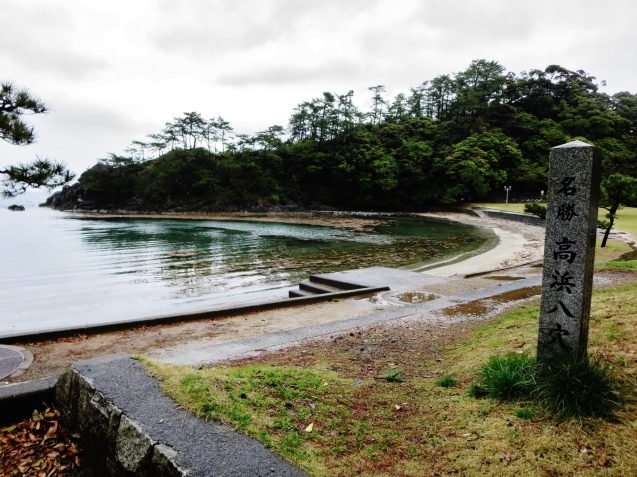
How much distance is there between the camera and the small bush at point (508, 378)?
332 centimetres

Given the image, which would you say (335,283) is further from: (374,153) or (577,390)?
(374,153)

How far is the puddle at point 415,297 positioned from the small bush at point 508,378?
5099mm

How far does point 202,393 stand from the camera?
9.93 feet

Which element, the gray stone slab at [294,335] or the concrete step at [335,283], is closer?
the gray stone slab at [294,335]

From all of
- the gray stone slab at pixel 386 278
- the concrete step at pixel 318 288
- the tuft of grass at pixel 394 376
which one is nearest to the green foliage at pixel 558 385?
the tuft of grass at pixel 394 376

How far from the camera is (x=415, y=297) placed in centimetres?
926

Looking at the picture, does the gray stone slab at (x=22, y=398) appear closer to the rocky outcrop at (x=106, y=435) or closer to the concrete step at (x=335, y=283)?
the rocky outcrop at (x=106, y=435)

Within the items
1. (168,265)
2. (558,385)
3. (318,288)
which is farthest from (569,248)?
(168,265)

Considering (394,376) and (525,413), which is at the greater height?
(525,413)

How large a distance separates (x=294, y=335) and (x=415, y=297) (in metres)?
3.98

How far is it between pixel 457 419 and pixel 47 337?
6.67m

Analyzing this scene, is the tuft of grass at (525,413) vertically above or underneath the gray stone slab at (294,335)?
above

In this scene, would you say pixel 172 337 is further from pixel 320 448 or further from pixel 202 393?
pixel 320 448

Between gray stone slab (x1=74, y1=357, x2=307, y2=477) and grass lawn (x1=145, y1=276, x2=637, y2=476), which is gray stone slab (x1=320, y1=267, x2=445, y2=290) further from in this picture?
gray stone slab (x1=74, y1=357, x2=307, y2=477)
